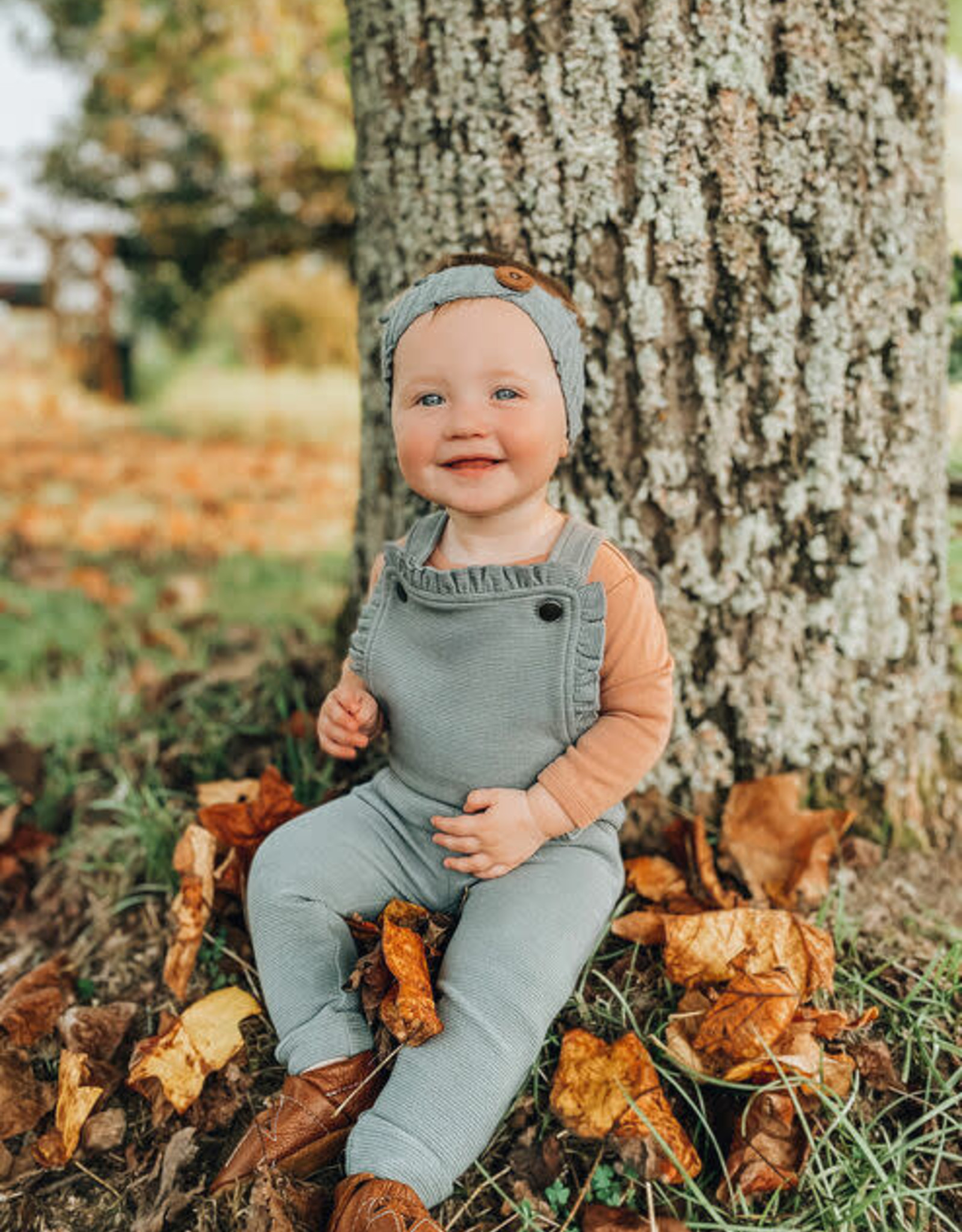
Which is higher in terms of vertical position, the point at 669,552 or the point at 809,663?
the point at 669,552

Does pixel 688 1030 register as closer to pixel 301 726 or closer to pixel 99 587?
pixel 301 726

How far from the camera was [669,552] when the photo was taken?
6.75 ft

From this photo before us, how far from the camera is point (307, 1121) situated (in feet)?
5.02

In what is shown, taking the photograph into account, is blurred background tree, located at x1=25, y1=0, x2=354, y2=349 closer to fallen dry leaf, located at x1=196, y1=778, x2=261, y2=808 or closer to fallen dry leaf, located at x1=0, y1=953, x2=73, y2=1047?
fallen dry leaf, located at x1=196, y1=778, x2=261, y2=808

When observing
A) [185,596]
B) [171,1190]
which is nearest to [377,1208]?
[171,1190]

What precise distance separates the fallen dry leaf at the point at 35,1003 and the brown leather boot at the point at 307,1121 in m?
0.50

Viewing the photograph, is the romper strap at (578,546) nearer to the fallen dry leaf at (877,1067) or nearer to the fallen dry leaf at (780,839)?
the fallen dry leaf at (780,839)

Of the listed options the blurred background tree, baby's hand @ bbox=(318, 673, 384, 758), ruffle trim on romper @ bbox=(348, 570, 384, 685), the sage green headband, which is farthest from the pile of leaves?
the blurred background tree

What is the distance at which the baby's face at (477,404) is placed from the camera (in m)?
1.57

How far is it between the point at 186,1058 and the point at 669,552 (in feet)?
4.24

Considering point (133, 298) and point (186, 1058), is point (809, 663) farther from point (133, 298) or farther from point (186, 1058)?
point (133, 298)

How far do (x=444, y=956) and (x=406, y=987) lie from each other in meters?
0.14

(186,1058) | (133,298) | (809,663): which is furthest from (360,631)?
(133,298)

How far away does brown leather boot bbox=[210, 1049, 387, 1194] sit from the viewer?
152 cm
